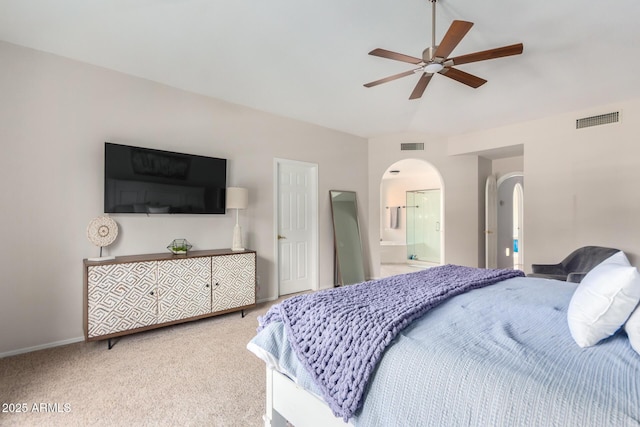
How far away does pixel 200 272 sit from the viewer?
3.12 m

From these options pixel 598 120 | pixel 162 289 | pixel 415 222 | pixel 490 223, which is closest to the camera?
pixel 162 289

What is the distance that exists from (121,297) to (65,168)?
129cm

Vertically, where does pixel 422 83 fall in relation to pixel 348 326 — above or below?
above

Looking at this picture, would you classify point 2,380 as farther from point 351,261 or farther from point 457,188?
point 457,188

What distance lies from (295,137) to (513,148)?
334cm

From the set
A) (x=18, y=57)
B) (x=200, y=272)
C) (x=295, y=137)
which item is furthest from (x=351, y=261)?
(x=18, y=57)

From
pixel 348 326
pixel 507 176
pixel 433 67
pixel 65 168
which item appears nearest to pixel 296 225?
pixel 65 168

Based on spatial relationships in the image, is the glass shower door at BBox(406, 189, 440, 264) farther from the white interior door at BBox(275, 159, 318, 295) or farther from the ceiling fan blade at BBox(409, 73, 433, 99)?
the ceiling fan blade at BBox(409, 73, 433, 99)

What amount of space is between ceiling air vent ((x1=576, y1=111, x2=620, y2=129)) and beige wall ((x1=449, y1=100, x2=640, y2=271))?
0.05 metres

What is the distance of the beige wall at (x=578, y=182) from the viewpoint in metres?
3.44

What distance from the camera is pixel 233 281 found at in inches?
132

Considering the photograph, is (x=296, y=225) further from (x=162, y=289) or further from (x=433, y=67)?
(x=433, y=67)

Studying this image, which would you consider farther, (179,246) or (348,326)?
(179,246)

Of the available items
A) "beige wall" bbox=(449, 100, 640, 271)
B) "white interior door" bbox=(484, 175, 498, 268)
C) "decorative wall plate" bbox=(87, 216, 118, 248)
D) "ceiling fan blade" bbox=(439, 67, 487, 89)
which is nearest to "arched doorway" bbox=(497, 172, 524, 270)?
"white interior door" bbox=(484, 175, 498, 268)
